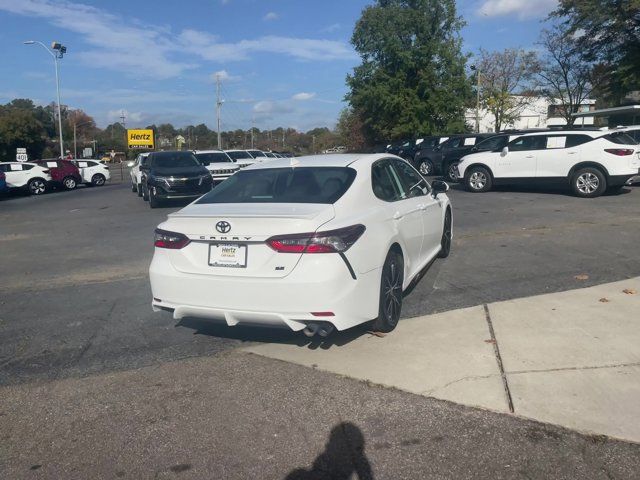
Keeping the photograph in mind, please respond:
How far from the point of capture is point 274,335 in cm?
516

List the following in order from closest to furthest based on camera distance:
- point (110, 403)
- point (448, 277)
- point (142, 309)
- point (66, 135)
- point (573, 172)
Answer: point (110, 403)
point (142, 309)
point (448, 277)
point (573, 172)
point (66, 135)

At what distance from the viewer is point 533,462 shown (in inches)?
122

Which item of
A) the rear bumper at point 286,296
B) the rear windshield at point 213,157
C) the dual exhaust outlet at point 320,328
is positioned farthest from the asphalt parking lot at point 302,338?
the rear windshield at point 213,157

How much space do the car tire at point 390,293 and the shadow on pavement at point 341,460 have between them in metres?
1.42

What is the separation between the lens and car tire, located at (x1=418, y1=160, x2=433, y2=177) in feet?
78.1

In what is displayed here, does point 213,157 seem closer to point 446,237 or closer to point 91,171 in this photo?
point 91,171

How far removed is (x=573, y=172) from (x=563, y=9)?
72.6 feet

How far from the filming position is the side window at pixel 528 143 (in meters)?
15.0

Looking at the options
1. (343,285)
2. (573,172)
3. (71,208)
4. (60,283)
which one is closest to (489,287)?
(343,285)

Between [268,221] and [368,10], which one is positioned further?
[368,10]

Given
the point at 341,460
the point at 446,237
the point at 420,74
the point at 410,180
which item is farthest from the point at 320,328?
the point at 420,74

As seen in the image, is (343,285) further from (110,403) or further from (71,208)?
(71,208)

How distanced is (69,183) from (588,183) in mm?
25088

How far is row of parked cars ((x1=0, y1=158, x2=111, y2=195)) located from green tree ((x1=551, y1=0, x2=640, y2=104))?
2785 centimetres
